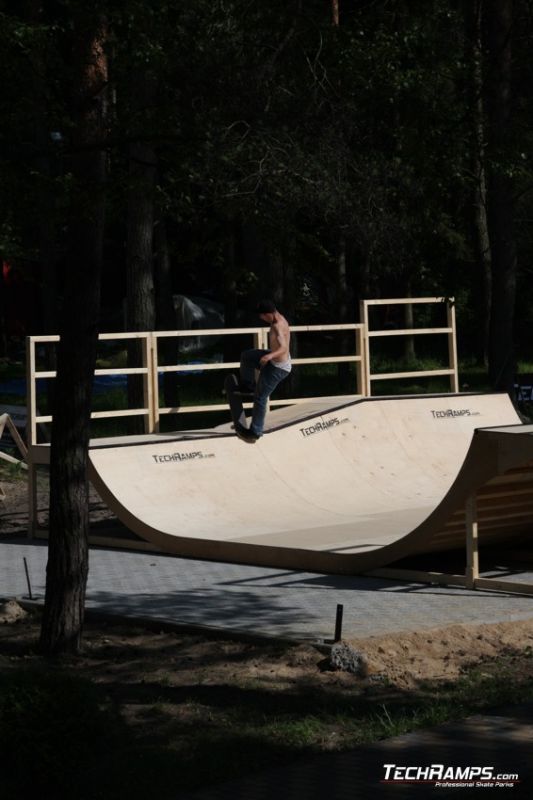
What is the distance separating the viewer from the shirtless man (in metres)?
14.6

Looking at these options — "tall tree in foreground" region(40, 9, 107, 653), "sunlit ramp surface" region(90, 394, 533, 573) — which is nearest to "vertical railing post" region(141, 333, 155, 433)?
"sunlit ramp surface" region(90, 394, 533, 573)

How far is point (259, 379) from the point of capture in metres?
14.8

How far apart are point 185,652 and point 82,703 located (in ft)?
9.36

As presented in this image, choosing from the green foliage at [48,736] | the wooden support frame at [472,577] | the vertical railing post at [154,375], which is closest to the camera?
the green foliage at [48,736]

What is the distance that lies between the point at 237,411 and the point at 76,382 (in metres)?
5.74

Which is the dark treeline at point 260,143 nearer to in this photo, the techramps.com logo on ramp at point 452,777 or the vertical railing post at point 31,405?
the vertical railing post at point 31,405

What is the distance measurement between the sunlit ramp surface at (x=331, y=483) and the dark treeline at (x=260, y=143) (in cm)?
207

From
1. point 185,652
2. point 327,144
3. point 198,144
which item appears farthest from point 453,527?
point 327,144

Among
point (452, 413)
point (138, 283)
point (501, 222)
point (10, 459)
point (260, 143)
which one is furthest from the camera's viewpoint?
point (501, 222)

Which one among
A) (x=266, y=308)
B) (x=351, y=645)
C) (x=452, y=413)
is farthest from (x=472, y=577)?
(x=452, y=413)

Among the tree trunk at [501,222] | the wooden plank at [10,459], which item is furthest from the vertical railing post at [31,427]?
the tree trunk at [501,222]

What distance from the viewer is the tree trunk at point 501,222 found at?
2130 cm

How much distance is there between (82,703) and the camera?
622cm

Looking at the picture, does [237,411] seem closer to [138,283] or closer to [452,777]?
[138,283]
